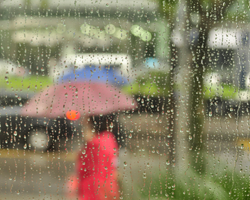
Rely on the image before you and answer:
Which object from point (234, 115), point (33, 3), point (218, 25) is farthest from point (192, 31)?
point (33, 3)

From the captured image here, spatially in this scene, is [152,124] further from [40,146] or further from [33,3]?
[33,3]

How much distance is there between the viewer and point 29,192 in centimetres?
105

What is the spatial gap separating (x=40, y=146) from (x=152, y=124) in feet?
1.84

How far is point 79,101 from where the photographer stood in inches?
40.6

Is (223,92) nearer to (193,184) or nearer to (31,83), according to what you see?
(193,184)

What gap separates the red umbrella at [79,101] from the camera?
3.37 feet

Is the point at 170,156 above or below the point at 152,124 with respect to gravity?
below

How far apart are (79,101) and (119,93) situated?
20cm

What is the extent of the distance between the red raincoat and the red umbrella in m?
0.14

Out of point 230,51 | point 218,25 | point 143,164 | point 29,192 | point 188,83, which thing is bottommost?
point 29,192

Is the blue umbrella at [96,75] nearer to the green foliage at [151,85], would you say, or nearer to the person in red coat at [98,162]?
the green foliage at [151,85]

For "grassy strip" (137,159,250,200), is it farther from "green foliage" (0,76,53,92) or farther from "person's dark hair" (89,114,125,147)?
"green foliage" (0,76,53,92)

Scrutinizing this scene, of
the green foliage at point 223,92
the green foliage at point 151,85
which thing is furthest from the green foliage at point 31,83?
the green foliage at point 223,92

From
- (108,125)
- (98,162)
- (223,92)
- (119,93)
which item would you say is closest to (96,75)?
(119,93)
